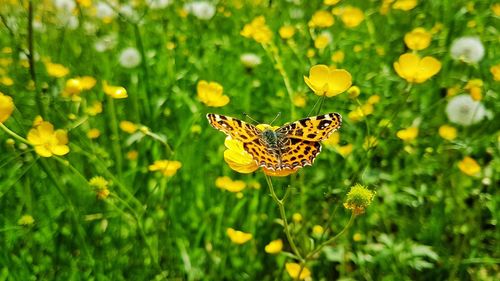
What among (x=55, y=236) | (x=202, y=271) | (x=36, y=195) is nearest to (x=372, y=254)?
(x=202, y=271)

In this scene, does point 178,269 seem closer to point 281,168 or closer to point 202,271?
point 202,271

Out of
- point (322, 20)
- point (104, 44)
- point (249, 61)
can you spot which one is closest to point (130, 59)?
point (104, 44)

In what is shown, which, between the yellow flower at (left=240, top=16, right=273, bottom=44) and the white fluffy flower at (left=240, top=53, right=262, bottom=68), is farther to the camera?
the white fluffy flower at (left=240, top=53, right=262, bottom=68)

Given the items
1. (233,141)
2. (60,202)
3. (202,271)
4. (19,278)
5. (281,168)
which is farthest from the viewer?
(60,202)

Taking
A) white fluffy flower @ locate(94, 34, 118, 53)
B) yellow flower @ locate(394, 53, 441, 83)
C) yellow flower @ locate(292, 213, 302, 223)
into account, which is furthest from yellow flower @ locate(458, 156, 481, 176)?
white fluffy flower @ locate(94, 34, 118, 53)

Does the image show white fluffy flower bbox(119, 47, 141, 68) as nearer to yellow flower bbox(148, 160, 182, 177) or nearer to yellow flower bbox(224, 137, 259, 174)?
yellow flower bbox(148, 160, 182, 177)

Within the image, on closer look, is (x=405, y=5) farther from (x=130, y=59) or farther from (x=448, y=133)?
(x=130, y=59)

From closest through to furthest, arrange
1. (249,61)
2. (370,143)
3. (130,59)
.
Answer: (370,143)
(249,61)
(130,59)
